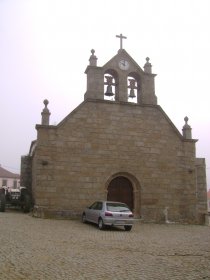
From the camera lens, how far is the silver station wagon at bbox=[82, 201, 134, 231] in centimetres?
1627

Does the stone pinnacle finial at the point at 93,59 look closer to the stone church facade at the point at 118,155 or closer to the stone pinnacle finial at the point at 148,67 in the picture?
the stone church facade at the point at 118,155

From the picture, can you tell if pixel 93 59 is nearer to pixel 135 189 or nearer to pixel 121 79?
pixel 121 79

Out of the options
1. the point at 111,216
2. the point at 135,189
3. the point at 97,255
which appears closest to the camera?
the point at 97,255

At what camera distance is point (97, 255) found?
394 inches

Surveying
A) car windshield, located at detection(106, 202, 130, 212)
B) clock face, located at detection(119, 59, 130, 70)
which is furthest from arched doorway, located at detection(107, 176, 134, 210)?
clock face, located at detection(119, 59, 130, 70)

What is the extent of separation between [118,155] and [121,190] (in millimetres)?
1957

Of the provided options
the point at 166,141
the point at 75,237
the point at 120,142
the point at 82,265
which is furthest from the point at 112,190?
the point at 82,265

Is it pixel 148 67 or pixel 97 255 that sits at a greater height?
pixel 148 67

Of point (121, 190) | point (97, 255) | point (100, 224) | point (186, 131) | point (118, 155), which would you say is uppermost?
point (186, 131)

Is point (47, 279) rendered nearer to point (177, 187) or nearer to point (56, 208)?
point (56, 208)

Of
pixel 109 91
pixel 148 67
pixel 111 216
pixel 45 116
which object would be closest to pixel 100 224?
pixel 111 216

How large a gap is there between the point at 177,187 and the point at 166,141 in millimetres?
2686

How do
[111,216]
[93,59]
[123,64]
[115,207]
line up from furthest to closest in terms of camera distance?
[123,64]
[93,59]
[115,207]
[111,216]

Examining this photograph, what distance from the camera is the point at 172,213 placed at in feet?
70.8
